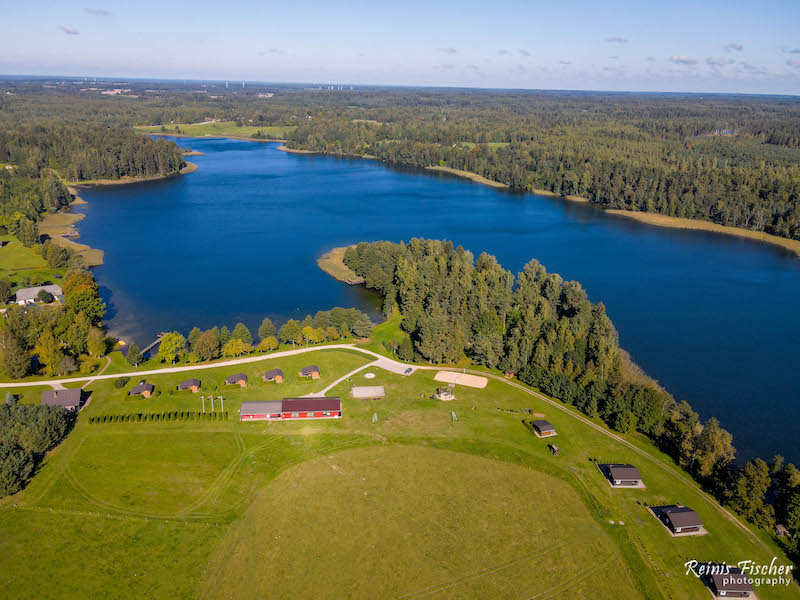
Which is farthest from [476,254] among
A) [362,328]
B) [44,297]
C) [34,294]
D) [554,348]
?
[34,294]

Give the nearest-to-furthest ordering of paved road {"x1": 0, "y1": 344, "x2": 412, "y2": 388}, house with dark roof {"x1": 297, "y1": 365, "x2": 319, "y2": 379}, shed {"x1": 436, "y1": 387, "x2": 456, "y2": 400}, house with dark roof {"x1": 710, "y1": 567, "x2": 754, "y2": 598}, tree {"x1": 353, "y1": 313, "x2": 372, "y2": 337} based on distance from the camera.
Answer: house with dark roof {"x1": 710, "y1": 567, "x2": 754, "y2": 598} → shed {"x1": 436, "y1": 387, "x2": 456, "y2": 400} → paved road {"x1": 0, "y1": 344, "x2": 412, "y2": 388} → house with dark roof {"x1": 297, "y1": 365, "x2": 319, "y2": 379} → tree {"x1": 353, "y1": 313, "x2": 372, "y2": 337}

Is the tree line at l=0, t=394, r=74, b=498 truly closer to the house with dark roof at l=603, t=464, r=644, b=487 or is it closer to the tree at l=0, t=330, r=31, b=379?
the tree at l=0, t=330, r=31, b=379

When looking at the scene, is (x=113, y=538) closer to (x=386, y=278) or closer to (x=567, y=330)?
(x=567, y=330)

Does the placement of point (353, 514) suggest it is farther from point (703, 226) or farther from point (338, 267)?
point (703, 226)

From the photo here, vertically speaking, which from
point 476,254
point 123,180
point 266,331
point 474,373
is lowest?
point 474,373

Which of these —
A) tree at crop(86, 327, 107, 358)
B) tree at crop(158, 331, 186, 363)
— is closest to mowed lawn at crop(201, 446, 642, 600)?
tree at crop(158, 331, 186, 363)

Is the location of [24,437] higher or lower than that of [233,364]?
higher
